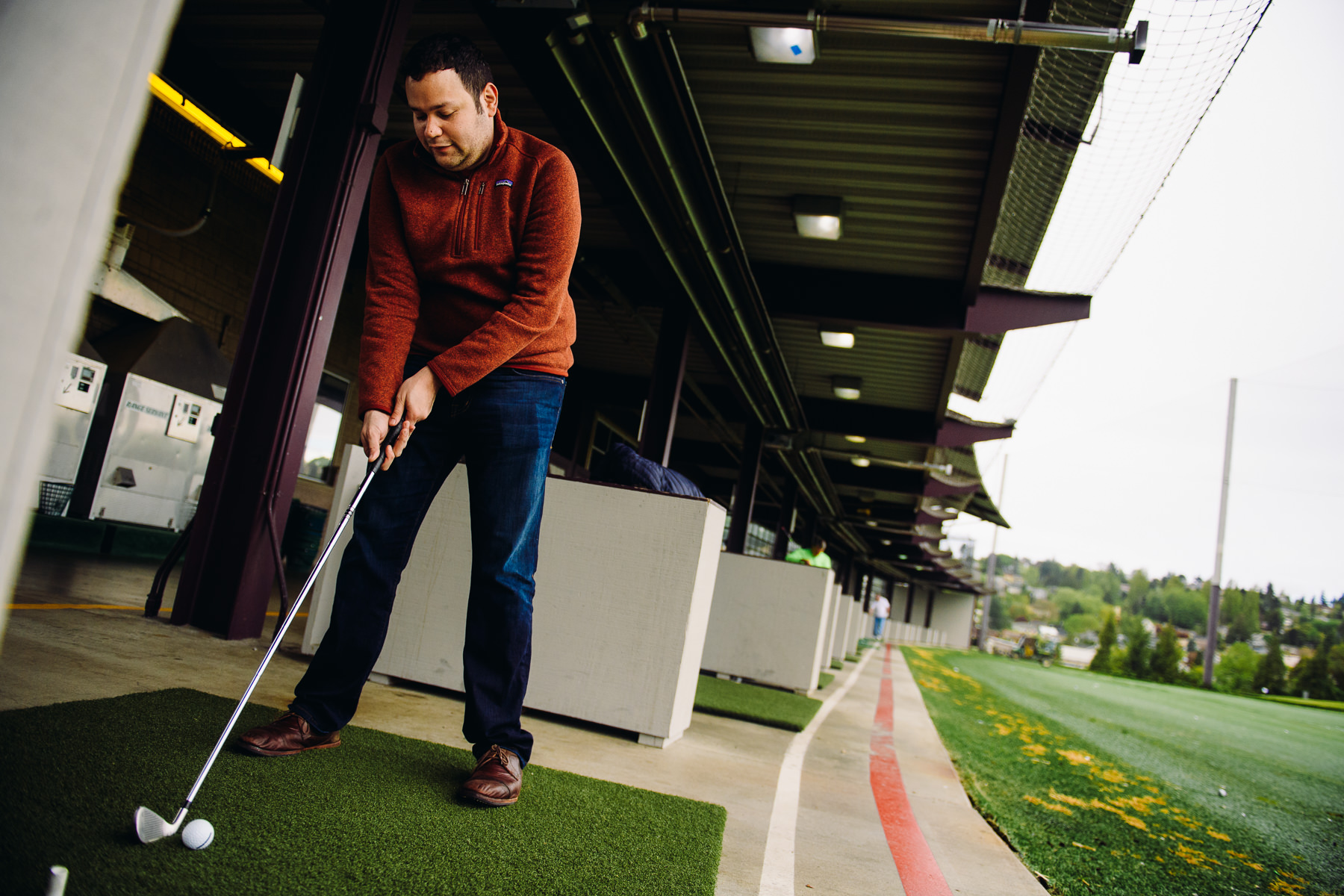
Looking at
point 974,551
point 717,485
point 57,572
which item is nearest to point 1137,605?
point 974,551

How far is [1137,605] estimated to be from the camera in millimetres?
66125

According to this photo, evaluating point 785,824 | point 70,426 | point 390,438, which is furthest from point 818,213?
point 70,426

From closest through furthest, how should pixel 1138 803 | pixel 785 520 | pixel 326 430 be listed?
pixel 1138 803 < pixel 326 430 < pixel 785 520

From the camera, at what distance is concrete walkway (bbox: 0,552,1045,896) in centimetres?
210

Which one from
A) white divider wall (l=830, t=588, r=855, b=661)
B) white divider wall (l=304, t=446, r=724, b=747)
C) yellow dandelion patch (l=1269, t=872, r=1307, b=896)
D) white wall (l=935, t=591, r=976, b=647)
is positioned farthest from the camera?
white wall (l=935, t=591, r=976, b=647)

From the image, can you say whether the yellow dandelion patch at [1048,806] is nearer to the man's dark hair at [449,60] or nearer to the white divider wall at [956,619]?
the man's dark hair at [449,60]

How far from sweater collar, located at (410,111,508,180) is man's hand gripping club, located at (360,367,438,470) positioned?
545 millimetres

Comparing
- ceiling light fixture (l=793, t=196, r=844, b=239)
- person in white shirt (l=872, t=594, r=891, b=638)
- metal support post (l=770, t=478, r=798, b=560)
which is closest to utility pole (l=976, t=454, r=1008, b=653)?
person in white shirt (l=872, t=594, r=891, b=638)

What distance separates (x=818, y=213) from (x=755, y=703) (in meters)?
4.20

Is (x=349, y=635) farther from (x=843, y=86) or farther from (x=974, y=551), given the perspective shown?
(x=974, y=551)

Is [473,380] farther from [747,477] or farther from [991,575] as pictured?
[991,575]

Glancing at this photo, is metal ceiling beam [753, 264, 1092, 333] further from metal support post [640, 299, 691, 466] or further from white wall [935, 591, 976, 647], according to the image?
white wall [935, 591, 976, 647]

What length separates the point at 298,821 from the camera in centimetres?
149

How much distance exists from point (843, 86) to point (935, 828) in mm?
4678
